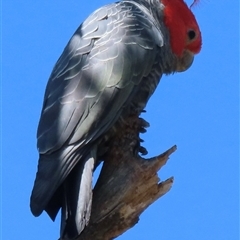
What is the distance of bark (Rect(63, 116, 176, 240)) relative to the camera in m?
3.86

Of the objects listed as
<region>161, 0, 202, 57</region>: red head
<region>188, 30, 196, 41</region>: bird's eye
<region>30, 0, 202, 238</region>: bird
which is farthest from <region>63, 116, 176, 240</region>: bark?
<region>188, 30, 196, 41</region>: bird's eye

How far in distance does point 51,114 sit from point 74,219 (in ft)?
2.48

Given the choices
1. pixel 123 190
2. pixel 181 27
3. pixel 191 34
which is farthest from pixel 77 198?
pixel 191 34

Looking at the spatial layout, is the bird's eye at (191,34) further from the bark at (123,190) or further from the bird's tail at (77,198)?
the bird's tail at (77,198)

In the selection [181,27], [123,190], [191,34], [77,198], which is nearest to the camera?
[77,198]

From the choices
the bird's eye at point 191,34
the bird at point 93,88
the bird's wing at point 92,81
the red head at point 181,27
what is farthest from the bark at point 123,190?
the bird's eye at point 191,34

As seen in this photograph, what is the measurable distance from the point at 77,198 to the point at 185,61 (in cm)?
195

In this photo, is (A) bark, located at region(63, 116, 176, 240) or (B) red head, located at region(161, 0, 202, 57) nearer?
(A) bark, located at region(63, 116, 176, 240)

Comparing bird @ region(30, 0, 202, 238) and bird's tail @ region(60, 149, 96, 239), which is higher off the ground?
bird @ region(30, 0, 202, 238)

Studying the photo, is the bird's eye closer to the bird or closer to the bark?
the bird

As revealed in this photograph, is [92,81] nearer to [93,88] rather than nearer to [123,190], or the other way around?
[93,88]

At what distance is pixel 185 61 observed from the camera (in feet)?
17.2

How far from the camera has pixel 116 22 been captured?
4590 millimetres

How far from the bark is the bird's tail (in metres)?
0.16
